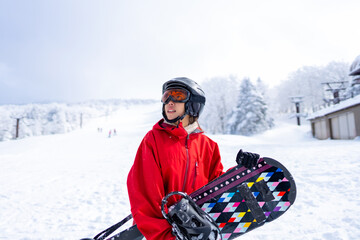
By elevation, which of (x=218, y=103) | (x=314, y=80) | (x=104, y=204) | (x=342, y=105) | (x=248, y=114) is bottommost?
(x=104, y=204)

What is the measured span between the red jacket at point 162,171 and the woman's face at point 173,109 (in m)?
0.11

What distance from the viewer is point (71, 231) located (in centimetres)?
415

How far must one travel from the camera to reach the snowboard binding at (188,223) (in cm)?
131

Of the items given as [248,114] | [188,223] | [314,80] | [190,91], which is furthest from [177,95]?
[314,80]

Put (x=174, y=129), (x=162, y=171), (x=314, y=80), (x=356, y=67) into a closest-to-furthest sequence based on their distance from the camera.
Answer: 1. (x=162, y=171)
2. (x=174, y=129)
3. (x=356, y=67)
4. (x=314, y=80)

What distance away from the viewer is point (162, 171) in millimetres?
1645

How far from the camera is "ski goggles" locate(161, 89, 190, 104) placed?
1.94 metres

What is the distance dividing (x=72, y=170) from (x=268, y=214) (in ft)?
35.5

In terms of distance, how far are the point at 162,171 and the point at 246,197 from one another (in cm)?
81

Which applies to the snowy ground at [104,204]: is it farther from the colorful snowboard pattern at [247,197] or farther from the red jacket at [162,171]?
the red jacket at [162,171]

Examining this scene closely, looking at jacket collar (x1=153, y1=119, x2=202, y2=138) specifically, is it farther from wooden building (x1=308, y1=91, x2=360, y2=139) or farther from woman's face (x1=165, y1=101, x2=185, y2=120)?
wooden building (x1=308, y1=91, x2=360, y2=139)

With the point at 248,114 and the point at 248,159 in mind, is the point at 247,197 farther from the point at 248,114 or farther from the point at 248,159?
the point at 248,114

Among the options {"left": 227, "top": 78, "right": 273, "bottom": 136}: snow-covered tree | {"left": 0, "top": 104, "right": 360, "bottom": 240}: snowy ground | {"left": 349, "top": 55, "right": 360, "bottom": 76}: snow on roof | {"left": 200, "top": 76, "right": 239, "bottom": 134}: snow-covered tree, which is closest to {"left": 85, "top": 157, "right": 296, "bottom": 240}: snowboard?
{"left": 0, "top": 104, "right": 360, "bottom": 240}: snowy ground

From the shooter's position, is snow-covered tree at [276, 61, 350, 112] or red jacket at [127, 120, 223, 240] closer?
red jacket at [127, 120, 223, 240]
